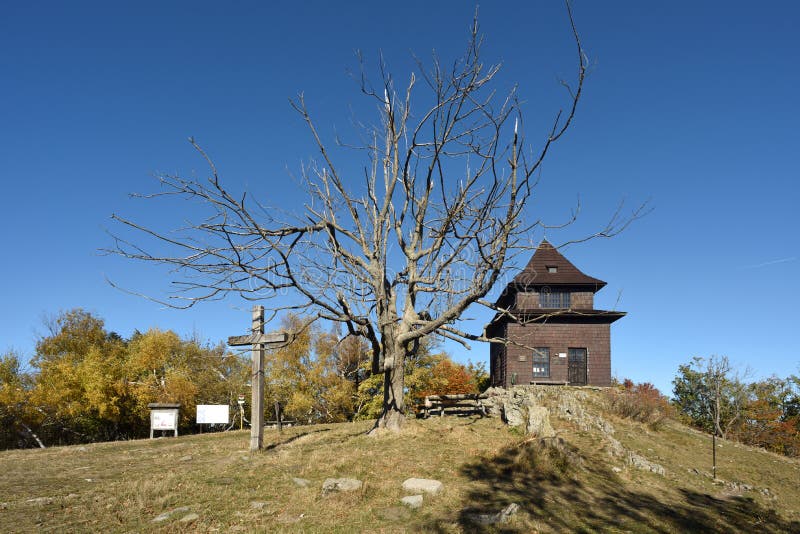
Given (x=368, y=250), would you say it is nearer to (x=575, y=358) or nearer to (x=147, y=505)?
(x=147, y=505)

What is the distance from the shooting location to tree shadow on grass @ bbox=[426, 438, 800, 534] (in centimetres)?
793

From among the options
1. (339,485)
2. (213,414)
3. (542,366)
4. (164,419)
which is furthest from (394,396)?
(542,366)

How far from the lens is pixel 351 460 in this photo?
11016 millimetres

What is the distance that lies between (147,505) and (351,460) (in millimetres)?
4274

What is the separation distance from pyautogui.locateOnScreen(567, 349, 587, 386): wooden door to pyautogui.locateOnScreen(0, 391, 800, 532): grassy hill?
645 inches

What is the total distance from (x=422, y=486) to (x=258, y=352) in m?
7.48

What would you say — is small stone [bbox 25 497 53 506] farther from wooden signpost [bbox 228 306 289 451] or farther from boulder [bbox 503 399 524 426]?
boulder [bbox 503 399 524 426]

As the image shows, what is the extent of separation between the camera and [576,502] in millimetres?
9070

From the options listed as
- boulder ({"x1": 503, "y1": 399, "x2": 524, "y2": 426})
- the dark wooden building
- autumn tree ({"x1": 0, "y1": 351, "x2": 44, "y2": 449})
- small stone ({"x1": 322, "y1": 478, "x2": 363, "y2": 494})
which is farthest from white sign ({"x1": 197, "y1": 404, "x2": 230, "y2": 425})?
autumn tree ({"x1": 0, "y1": 351, "x2": 44, "y2": 449})

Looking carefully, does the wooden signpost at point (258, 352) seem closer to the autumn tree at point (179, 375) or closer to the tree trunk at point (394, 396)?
the tree trunk at point (394, 396)

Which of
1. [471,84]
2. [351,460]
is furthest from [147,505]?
[471,84]

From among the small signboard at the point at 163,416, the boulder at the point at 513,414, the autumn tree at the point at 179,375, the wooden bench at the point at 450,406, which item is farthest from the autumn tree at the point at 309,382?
the boulder at the point at 513,414

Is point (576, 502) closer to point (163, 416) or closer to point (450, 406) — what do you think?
point (450, 406)

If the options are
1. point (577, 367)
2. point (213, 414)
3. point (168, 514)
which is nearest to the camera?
point (168, 514)
